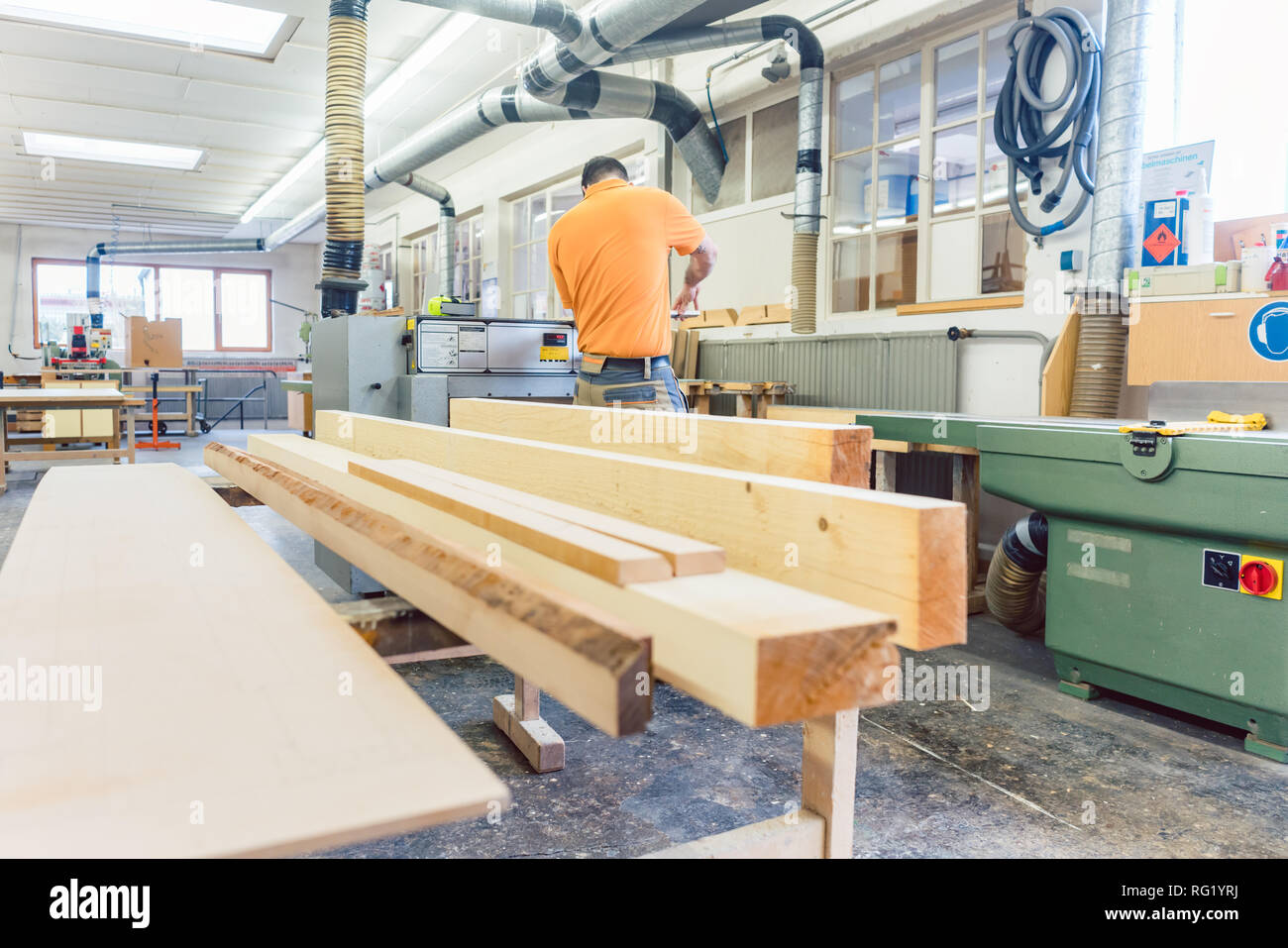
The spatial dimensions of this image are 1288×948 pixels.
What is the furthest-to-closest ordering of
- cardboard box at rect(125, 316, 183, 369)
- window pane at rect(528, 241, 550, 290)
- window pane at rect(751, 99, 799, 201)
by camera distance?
cardboard box at rect(125, 316, 183, 369) < window pane at rect(528, 241, 550, 290) < window pane at rect(751, 99, 799, 201)

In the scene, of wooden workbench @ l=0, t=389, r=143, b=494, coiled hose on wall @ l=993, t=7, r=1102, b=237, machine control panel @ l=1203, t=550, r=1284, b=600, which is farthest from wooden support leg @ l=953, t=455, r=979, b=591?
wooden workbench @ l=0, t=389, r=143, b=494

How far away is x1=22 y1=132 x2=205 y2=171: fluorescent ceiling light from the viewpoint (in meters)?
8.84

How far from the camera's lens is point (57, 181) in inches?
421

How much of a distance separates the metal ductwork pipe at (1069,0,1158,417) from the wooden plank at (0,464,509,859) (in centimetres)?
307

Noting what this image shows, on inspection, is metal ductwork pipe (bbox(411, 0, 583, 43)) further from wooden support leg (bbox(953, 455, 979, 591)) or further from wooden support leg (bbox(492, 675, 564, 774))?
wooden support leg (bbox(492, 675, 564, 774))

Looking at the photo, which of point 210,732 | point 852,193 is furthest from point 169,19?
point 210,732

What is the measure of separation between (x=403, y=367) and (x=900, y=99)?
2938 millimetres

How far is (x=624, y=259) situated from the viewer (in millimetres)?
2832

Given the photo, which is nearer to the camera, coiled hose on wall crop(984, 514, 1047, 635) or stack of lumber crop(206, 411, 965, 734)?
stack of lumber crop(206, 411, 965, 734)

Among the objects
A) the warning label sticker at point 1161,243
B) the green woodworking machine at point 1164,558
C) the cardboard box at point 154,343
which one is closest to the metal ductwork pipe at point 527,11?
the warning label sticker at point 1161,243

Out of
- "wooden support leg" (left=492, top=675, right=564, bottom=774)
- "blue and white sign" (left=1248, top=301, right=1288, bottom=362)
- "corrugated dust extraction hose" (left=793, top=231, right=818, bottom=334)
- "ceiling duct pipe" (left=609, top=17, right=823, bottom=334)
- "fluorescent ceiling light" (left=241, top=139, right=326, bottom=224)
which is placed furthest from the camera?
"fluorescent ceiling light" (left=241, top=139, right=326, bottom=224)

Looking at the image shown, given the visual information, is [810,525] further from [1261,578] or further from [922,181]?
[922,181]

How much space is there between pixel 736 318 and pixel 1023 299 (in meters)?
2.08
